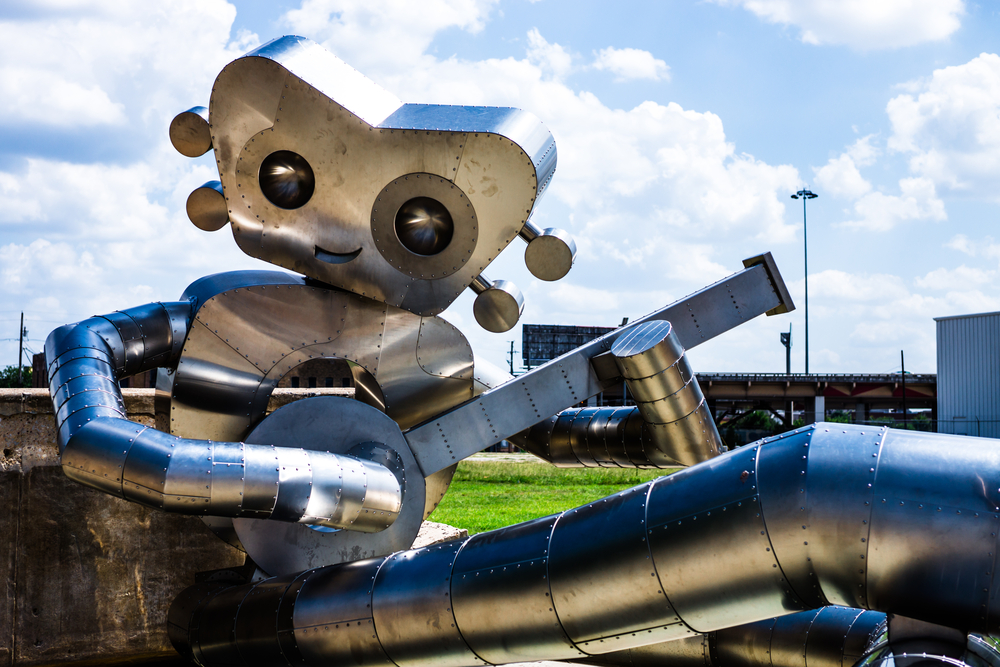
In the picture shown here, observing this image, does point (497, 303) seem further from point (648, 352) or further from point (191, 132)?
point (191, 132)

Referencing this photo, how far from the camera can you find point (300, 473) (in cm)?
586

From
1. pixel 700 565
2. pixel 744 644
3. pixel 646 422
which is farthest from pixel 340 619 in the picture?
pixel 646 422

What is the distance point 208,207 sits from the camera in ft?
24.5

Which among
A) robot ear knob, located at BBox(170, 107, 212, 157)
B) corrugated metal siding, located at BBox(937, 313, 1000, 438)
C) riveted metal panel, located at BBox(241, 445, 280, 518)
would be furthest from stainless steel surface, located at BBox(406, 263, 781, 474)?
corrugated metal siding, located at BBox(937, 313, 1000, 438)

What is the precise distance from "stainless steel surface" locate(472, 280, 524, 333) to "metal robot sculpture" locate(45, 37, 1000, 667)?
25 millimetres

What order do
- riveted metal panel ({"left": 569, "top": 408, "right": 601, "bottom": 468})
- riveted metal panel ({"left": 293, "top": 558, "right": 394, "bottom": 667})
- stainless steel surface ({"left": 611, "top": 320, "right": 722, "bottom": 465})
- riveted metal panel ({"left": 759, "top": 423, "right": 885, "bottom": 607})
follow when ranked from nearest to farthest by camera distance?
riveted metal panel ({"left": 759, "top": 423, "right": 885, "bottom": 607})
riveted metal panel ({"left": 293, "top": 558, "right": 394, "bottom": 667})
stainless steel surface ({"left": 611, "top": 320, "right": 722, "bottom": 465})
riveted metal panel ({"left": 569, "top": 408, "right": 601, "bottom": 468})

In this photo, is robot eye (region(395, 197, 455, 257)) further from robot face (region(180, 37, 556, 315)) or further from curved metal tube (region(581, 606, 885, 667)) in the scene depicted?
curved metal tube (region(581, 606, 885, 667))

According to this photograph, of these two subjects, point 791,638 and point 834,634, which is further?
point 791,638

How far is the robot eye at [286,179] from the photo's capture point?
716 centimetres

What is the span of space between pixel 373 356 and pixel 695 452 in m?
3.09

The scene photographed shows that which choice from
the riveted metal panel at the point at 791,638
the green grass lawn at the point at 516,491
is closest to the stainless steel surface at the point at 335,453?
the riveted metal panel at the point at 791,638

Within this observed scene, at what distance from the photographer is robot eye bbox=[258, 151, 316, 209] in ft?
23.5

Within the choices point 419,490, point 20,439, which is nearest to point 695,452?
point 419,490

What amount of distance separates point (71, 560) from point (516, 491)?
16.5 metres
